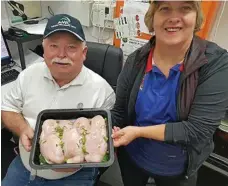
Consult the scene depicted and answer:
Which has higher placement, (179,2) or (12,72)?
(179,2)

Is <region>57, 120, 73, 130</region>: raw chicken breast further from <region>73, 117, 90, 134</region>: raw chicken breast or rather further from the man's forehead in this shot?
the man's forehead

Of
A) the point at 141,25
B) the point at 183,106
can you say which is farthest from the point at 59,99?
the point at 141,25

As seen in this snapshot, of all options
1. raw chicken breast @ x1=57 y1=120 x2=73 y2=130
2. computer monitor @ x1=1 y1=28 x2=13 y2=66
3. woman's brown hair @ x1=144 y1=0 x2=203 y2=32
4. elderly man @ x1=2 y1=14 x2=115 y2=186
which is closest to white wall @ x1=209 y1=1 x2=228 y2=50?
woman's brown hair @ x1=144 y1=0 x2=203 y2=32

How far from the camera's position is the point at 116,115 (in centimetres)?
111

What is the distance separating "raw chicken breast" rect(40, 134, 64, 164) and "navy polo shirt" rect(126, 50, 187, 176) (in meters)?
0.36

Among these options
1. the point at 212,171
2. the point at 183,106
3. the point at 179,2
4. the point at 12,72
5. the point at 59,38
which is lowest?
the point at 212,171

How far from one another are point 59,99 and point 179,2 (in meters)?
0.67

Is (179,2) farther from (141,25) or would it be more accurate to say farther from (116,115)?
(141,25)

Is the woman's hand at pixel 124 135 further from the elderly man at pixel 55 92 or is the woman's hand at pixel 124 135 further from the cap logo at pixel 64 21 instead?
the cap logo at pixel 64 21

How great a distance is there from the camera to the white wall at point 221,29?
1.44 meters

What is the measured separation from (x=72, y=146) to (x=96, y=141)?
0.29 feet

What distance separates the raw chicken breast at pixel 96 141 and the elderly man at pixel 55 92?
0.20 m

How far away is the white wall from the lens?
4.72ft

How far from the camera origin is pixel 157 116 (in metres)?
0.95
